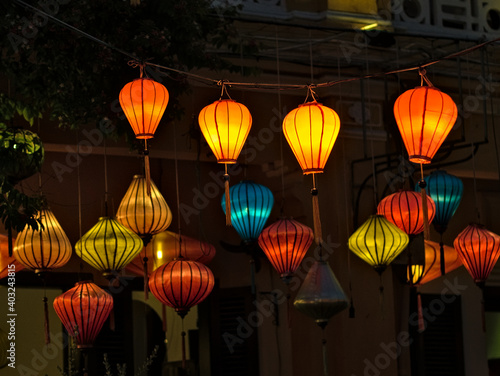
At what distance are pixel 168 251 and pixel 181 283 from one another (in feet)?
2.59

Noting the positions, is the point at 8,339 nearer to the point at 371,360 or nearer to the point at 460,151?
the point at 371,360

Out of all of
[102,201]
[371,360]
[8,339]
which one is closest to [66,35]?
[102,201]

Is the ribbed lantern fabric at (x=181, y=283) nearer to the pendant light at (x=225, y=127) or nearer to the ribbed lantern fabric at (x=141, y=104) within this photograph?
the pendant light at (x=225, y=127)

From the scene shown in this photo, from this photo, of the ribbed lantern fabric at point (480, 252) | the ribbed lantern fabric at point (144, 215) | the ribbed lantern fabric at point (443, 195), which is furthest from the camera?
the ribbed lantern fabric at point (443, 195)

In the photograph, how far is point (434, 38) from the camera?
929cm

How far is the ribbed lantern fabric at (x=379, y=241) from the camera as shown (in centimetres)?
837

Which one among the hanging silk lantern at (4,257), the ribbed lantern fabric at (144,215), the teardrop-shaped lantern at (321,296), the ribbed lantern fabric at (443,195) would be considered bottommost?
the teardrop-shaped lantern at (321,296)

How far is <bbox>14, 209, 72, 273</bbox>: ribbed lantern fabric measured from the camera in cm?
768

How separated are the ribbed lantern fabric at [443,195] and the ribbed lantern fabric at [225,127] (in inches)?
Result: 97.7

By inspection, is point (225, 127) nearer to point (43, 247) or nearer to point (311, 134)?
point (311, 134)

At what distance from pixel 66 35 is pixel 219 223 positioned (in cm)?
316

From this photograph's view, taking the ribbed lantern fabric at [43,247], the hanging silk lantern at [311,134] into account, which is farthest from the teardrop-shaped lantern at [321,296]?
the ribbed lantern fabric at [43,247]

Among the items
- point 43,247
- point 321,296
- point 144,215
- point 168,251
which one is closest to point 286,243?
point 168,251
